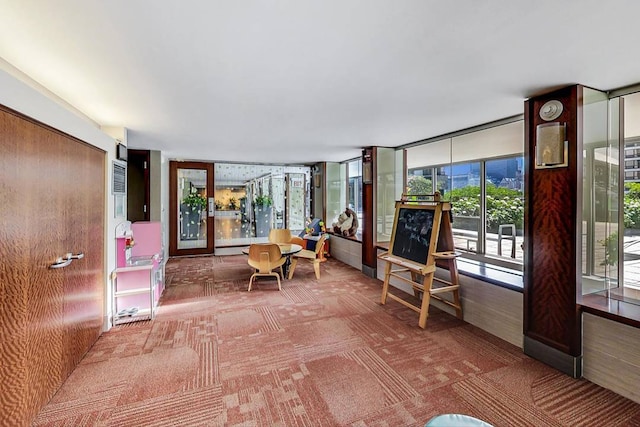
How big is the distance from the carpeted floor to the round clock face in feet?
7.20

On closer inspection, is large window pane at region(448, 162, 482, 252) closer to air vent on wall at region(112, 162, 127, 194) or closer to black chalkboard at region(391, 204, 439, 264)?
black chalkboard at region(391, 204, 439, 264)

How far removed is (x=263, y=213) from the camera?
8.15m

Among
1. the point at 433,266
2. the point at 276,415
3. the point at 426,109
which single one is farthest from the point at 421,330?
the point at 426,109

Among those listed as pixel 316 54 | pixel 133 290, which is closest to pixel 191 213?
pixel 133 290

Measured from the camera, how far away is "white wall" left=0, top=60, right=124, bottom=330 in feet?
5.49

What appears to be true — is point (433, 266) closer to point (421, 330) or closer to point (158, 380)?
point (421, 330)

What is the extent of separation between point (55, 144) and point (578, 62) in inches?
151

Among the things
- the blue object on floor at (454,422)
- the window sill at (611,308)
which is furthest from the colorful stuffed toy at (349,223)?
the blue object on floor at (454,422)

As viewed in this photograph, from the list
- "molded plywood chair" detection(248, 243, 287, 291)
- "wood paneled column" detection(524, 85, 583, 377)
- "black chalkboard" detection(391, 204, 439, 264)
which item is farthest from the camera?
"molded plywood chair" detection(248, 243, 287, 291)

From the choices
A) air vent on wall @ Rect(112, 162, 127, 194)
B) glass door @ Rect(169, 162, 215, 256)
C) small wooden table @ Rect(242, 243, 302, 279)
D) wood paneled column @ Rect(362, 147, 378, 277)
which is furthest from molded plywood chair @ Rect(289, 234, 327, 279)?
glass door @ Rect(169, 162, 215, 256)

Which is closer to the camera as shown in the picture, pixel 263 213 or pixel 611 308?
pixel 611 308

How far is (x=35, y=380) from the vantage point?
195cm

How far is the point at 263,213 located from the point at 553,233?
6.65 meters

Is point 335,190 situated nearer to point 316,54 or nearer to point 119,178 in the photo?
point 119,178
